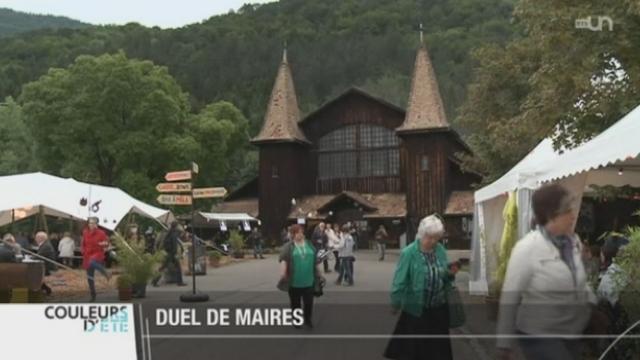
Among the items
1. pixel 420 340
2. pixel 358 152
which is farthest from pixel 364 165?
pixel 420 340

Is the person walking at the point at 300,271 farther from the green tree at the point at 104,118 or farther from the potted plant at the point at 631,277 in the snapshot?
the green tree at the point at 104,118

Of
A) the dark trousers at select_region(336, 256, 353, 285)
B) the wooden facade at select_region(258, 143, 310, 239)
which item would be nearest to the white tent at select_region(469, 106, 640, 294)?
the dark trousers at select_region(336, 256, 353, 285)

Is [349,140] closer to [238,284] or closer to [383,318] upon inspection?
[238,284]

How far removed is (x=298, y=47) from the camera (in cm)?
11681

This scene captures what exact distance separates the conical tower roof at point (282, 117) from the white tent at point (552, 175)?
4690 centimetres

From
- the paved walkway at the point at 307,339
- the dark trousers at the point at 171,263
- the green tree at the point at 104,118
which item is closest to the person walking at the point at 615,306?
the paved walkway at the point at 307,339

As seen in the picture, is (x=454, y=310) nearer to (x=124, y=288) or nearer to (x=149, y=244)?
(x=124, y=288)

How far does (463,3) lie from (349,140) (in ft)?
138

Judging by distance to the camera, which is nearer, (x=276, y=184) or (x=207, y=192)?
(x=207, y=192)

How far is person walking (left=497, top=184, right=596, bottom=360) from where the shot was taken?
15.4ft

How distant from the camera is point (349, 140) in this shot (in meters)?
66.9

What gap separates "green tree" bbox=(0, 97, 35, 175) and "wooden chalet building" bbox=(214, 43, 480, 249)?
628 inches

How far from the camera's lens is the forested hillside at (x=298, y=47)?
97.6 metres

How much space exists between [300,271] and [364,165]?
5448cm
